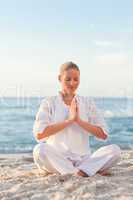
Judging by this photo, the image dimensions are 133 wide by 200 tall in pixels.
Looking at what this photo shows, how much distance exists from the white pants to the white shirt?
0.12 m

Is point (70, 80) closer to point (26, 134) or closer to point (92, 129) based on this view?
point (92, 129)

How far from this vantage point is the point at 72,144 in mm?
4492

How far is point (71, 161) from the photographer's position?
14.6ft

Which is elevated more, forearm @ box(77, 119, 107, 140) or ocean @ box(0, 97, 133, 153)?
forearm @ box(77, 119, 107, 140)

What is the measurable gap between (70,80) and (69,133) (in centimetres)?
56

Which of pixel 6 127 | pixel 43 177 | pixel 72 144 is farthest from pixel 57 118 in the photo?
pixel 6 127

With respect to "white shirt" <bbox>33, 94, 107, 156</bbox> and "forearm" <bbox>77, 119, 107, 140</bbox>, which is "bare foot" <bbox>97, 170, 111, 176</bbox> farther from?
"forearm" <bbox>77, 119, 107, 140</bbox>

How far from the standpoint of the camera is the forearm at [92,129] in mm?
4344

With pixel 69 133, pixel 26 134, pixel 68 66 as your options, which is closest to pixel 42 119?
pixel 69 133

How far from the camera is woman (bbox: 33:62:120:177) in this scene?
4.35m

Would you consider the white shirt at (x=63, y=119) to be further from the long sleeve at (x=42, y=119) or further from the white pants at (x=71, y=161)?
the white pants at (x=71, y=161)

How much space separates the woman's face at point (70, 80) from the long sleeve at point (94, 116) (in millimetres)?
269

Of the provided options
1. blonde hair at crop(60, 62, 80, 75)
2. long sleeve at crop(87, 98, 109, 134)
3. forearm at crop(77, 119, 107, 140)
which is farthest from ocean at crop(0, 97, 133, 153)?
blonde hair at crop(60, 62, 80, 75)

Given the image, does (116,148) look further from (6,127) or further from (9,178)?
(6,127)
